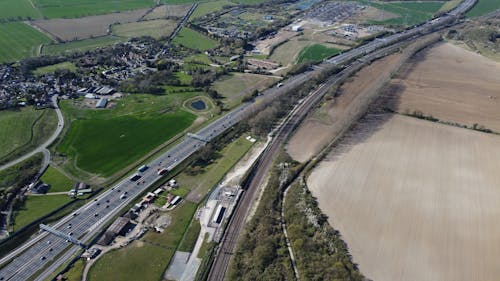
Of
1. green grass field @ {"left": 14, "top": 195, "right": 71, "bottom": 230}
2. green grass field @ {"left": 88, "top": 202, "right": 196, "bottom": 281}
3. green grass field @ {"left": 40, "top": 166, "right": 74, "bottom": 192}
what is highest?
green grass field @ {"left": 40, "top": 166, "right": 74, "bottom": 192}

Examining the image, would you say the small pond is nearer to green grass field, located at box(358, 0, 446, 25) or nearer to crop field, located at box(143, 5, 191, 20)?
crop field, located at box(143, 5, 191, 20)

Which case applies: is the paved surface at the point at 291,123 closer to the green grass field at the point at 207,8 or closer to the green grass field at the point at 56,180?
the green grass field at the point at 56,180

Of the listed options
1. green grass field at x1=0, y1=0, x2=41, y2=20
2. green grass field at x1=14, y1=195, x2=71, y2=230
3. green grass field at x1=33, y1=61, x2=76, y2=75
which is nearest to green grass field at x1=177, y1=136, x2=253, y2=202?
green grass field at x1=14, y1=195, x2=71, y2=230

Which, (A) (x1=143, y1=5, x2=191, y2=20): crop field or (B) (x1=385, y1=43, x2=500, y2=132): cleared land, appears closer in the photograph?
(B) (x1=385, y1=43, x2=500, y2=132): cleared land

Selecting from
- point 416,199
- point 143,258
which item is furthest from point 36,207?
point 416,199

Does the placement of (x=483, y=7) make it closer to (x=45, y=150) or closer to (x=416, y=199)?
(x=416, y=199)
